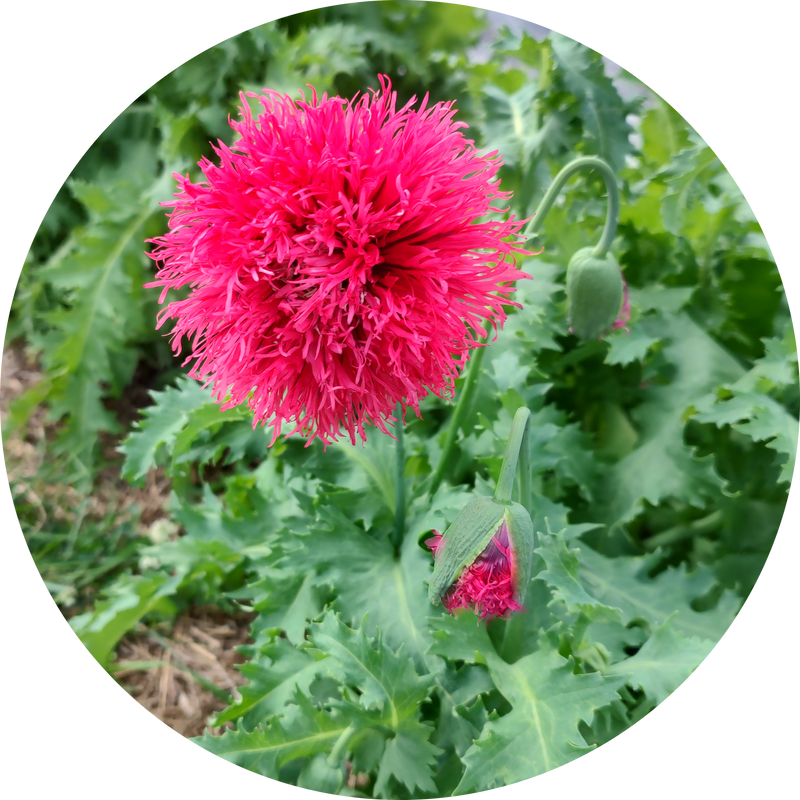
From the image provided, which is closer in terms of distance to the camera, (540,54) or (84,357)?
(540,54)

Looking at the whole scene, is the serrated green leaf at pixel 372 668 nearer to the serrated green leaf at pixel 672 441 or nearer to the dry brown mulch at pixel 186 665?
the serrated green leaf at pixel 672 441

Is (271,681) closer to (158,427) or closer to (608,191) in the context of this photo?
(158,427)

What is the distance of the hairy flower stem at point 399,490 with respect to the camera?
81cm

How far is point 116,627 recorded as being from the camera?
112cm

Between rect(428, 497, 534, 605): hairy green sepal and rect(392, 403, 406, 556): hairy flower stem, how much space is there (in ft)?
0.59

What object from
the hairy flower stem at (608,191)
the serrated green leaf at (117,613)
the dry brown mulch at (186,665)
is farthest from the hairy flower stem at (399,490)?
the dry brown mulch at (186,665)

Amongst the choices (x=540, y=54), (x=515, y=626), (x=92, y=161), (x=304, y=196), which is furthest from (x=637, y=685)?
(x=92, y=161)

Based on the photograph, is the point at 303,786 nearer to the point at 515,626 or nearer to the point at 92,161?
the point at 515,626

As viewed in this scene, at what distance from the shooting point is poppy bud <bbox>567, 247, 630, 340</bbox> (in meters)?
0.76

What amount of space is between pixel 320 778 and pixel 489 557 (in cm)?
41

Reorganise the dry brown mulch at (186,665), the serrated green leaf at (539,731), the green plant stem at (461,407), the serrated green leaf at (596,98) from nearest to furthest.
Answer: the serrated green leaf at (539,731)
the green plant stem at (461,407)
the serrated green leaf at (596,98)
the dry brown mulch at (186,665)

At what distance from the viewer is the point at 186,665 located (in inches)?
50.4

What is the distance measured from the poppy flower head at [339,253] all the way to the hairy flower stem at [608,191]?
11cm

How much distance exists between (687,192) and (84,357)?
1.22 m
